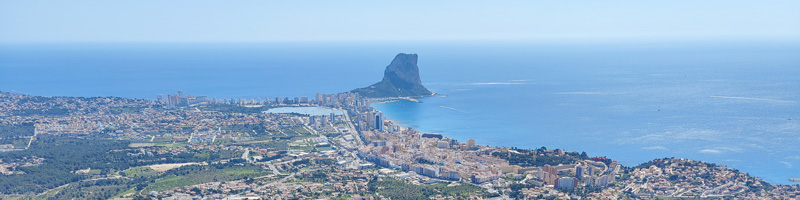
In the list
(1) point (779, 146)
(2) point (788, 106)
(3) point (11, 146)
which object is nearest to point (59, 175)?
(3) point (11, 146)

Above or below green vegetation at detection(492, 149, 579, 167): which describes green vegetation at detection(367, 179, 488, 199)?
below

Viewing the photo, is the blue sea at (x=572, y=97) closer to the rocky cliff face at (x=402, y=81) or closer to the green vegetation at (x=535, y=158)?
the rocky cliff face at (x=402, y=81)

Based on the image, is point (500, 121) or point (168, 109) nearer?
point (500, 121)

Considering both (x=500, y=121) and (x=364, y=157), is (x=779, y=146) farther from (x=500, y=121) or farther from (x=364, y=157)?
(x=364, y=157)

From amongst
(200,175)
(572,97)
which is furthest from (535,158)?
(572,97)

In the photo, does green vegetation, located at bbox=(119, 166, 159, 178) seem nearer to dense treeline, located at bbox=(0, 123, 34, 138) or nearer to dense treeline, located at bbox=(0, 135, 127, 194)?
dense treeline, located at bbox=(0, 135, 127, 194)

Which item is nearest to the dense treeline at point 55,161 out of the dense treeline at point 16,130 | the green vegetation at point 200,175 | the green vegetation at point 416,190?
the dense treeline at point 16,130

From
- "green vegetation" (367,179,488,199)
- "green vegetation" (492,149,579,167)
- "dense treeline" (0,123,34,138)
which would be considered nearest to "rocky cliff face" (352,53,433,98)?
"dense treeline" (0,123,34,138)

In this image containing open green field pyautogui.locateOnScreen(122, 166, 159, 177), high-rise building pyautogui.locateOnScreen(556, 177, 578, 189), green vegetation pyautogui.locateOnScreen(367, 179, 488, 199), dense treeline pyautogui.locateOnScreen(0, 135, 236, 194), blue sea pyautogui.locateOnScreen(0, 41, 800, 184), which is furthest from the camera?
blue sea pyautogui.locateOnScreen(0, 41, 800, 184)

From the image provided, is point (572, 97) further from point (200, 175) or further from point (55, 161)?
point (55, 161)
